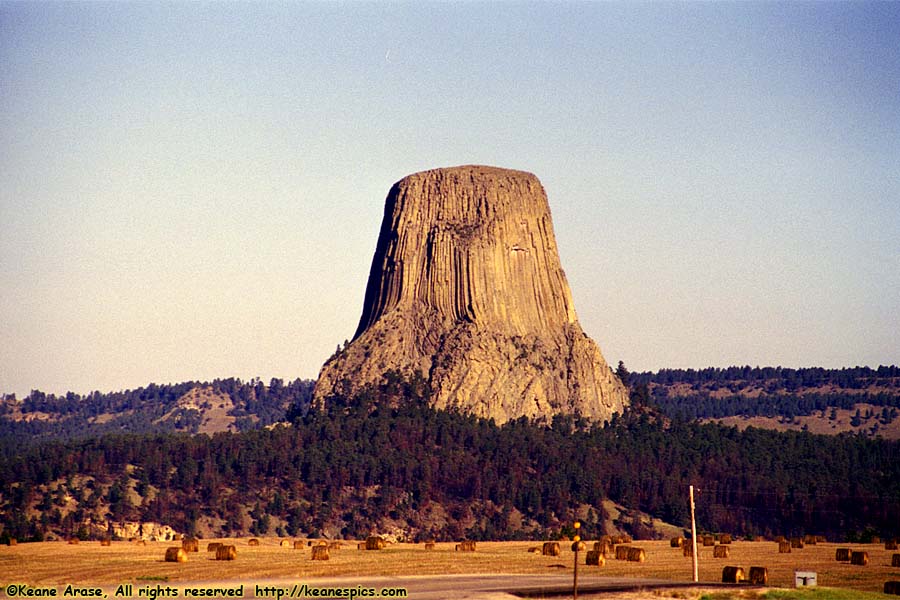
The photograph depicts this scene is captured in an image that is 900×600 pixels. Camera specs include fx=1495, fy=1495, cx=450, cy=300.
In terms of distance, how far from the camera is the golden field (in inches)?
3580

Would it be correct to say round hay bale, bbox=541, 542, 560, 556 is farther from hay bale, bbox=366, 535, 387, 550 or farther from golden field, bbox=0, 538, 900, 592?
hay bale, bbox=366, 535, 387, 550

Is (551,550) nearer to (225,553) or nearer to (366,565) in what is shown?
(366,565)

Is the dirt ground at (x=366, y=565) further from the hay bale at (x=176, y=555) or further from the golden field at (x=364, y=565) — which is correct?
the hay bale at (x=176, y=555)

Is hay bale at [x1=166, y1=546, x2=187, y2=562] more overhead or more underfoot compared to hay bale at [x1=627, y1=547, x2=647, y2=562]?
more underfoot

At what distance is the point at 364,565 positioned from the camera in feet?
342

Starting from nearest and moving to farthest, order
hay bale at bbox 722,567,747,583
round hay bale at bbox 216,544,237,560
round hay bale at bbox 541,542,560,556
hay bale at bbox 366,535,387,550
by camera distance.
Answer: hay bale at bbox 722,567,747,583 → round hay bale at bbox 216,544,237,560 → round hay bale at bbox 541,542,560,556 → hay bale at bbox 366,535,387,550

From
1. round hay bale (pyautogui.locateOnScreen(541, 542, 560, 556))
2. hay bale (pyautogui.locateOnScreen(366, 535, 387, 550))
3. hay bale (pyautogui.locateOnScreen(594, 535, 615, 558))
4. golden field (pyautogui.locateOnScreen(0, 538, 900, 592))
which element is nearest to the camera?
golden field (pyautogui.locateOnScreen(0, 538, 900, 592))

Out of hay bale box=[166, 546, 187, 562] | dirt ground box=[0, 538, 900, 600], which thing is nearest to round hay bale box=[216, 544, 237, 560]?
dirt ground box=[0, 538, 900, 600]

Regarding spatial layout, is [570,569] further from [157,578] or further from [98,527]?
[98,527]

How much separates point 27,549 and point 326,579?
146ft

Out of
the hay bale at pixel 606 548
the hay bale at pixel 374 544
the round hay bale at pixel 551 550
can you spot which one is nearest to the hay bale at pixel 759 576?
the hay bale at pixel 606 548

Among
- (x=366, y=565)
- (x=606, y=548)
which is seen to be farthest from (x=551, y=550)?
(x=366, y=565)

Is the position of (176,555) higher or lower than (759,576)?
higher

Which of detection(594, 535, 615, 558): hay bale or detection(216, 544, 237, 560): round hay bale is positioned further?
detection(594, 535, 615, 558): hay bale
